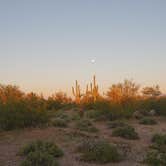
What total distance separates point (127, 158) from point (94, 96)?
25652 millimetres

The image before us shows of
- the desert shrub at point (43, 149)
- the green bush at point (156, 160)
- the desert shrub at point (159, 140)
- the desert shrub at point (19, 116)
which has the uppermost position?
the desert shrub at point (19, 116)

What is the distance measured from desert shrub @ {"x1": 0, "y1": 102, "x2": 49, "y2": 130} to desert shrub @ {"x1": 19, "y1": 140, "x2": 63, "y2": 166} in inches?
200

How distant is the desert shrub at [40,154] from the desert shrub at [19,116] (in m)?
5.07

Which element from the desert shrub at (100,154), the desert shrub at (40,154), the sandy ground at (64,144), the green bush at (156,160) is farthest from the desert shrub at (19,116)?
the green bush at (156,160)

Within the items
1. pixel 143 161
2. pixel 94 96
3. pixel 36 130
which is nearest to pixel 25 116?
pixel 36 130

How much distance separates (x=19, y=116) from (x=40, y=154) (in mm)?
6771

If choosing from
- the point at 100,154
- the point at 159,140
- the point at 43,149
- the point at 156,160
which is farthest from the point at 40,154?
the point at 159,140

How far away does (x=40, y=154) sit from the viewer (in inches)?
365

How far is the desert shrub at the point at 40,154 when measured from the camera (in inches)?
354

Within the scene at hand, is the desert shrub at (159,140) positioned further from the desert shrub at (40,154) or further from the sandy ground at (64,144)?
the desert shrub at (40,154)

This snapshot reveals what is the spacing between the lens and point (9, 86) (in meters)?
31.3

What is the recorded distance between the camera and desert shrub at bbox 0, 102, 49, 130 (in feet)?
51.6

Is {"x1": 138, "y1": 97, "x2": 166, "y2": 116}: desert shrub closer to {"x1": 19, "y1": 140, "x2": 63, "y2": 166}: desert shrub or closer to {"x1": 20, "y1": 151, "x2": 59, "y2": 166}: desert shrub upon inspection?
{"x1": 19, "y1": 140, "x2": 63, "y2": 166}: desert shrub

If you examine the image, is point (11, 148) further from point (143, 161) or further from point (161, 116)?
point (161, 116)
